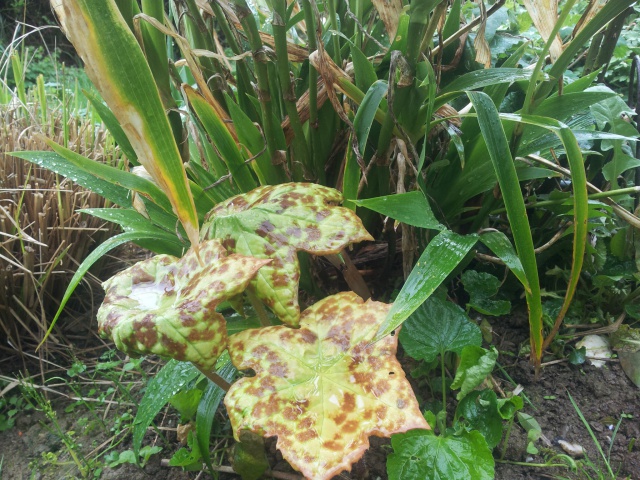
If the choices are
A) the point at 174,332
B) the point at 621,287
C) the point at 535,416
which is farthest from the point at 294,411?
the point at 621,287

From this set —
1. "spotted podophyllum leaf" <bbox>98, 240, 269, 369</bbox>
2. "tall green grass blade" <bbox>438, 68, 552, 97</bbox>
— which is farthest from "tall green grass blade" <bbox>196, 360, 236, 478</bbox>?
"tall green grass blade" <bbox>438, 68, 552, 97</bbox>

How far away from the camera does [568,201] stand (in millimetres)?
875

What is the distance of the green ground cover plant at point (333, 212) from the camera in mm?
513

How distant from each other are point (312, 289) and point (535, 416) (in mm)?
458

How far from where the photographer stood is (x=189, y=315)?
1.68ft

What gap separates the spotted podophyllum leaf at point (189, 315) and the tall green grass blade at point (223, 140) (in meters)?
0.29

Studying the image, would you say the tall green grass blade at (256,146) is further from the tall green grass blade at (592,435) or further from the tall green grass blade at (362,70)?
the tall green grass blade at (592,435)

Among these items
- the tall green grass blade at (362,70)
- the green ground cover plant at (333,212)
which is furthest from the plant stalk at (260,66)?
the tall green grass blade at (362,70)

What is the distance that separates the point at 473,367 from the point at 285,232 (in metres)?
0.33

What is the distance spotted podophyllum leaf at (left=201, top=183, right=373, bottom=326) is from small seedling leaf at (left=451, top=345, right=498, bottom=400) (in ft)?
0.76

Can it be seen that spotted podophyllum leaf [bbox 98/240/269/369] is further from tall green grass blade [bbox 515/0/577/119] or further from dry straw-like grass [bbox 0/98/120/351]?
dry straw-like grass [bbox 0/98/120/351]

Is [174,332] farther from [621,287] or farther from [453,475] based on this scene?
[621,287]

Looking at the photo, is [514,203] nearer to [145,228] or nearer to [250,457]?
[250,457]

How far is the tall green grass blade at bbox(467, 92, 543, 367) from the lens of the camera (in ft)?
2.01
